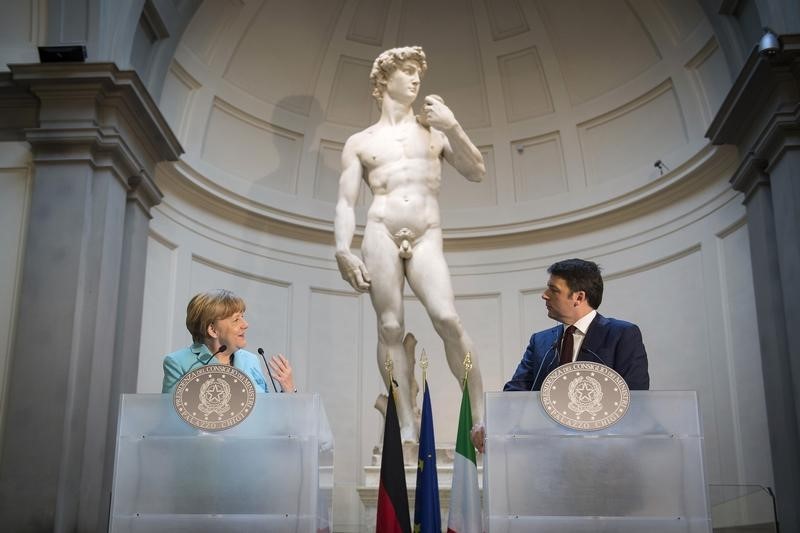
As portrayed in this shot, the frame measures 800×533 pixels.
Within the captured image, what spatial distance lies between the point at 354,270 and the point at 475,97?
382cm

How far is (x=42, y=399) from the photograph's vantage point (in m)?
5.87

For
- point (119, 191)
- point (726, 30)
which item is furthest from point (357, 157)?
point (726, 30)

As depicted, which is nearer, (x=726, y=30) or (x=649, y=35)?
(x=726, y=30)

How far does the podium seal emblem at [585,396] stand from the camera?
283 centimetres

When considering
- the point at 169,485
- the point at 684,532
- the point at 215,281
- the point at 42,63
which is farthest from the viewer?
the point at 215,281

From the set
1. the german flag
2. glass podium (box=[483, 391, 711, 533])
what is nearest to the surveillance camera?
the german flag

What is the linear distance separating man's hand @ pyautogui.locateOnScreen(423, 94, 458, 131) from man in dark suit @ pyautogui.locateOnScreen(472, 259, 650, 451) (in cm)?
241

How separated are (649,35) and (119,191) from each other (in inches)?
186

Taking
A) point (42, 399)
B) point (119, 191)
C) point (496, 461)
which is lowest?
point (496, 461)

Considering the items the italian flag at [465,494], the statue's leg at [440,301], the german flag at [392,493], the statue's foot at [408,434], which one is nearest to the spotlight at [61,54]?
the statue's leg at [440,301]

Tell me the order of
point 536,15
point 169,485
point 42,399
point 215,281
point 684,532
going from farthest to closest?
1. point 536,15
2. point 215,281
3. point 42,399
4. point 169,485
5. point 684,532

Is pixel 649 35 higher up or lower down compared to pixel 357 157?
higher up

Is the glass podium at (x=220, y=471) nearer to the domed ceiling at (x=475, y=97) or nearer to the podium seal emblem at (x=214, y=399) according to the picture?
the podium seal emblem at (x=214, y=399)

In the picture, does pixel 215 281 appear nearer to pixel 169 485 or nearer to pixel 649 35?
pixel 649 35
